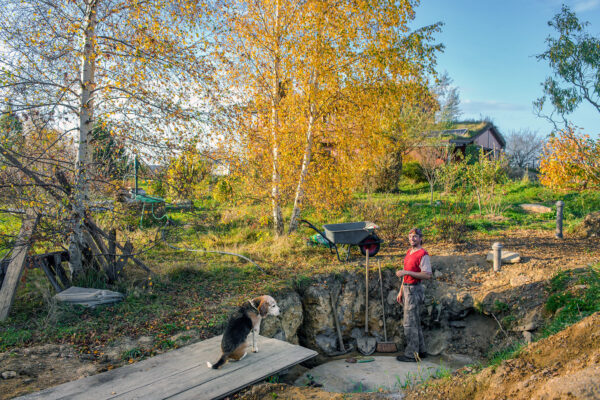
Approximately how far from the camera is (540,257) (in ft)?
23.8

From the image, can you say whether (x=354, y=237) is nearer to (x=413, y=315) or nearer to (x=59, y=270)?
(x=413, y=315)

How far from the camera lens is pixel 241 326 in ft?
12.2

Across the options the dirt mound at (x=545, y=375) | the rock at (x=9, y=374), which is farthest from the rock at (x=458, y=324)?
the rock at (x=9, y=374)

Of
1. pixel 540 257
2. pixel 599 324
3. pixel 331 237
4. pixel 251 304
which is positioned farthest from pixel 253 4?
pixel 599 324

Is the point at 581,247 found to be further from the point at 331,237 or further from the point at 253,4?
the point at 253,4

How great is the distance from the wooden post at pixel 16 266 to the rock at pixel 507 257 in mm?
7719

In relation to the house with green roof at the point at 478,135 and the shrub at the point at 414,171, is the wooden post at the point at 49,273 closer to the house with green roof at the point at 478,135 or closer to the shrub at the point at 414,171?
the shrub at the point at 414,171

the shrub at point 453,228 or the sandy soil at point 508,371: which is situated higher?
the shrub at point 453,228

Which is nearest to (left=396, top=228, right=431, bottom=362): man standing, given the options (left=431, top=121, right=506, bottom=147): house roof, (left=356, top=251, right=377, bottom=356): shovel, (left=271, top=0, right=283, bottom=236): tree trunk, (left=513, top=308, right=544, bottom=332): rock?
(left=356, top=251, right=377, bottom=356): shovel

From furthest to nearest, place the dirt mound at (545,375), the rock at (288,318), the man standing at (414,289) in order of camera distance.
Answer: the rock at (288,318)
the man standing at (414,289)
the dirt mound at (545,375)

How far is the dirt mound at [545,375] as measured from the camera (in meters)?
2.36

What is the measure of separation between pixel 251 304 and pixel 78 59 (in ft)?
16.4

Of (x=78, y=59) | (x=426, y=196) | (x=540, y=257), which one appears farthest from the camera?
(x=426, y=196)

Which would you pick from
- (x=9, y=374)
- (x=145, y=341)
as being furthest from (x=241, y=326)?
(x=9, y=374)
